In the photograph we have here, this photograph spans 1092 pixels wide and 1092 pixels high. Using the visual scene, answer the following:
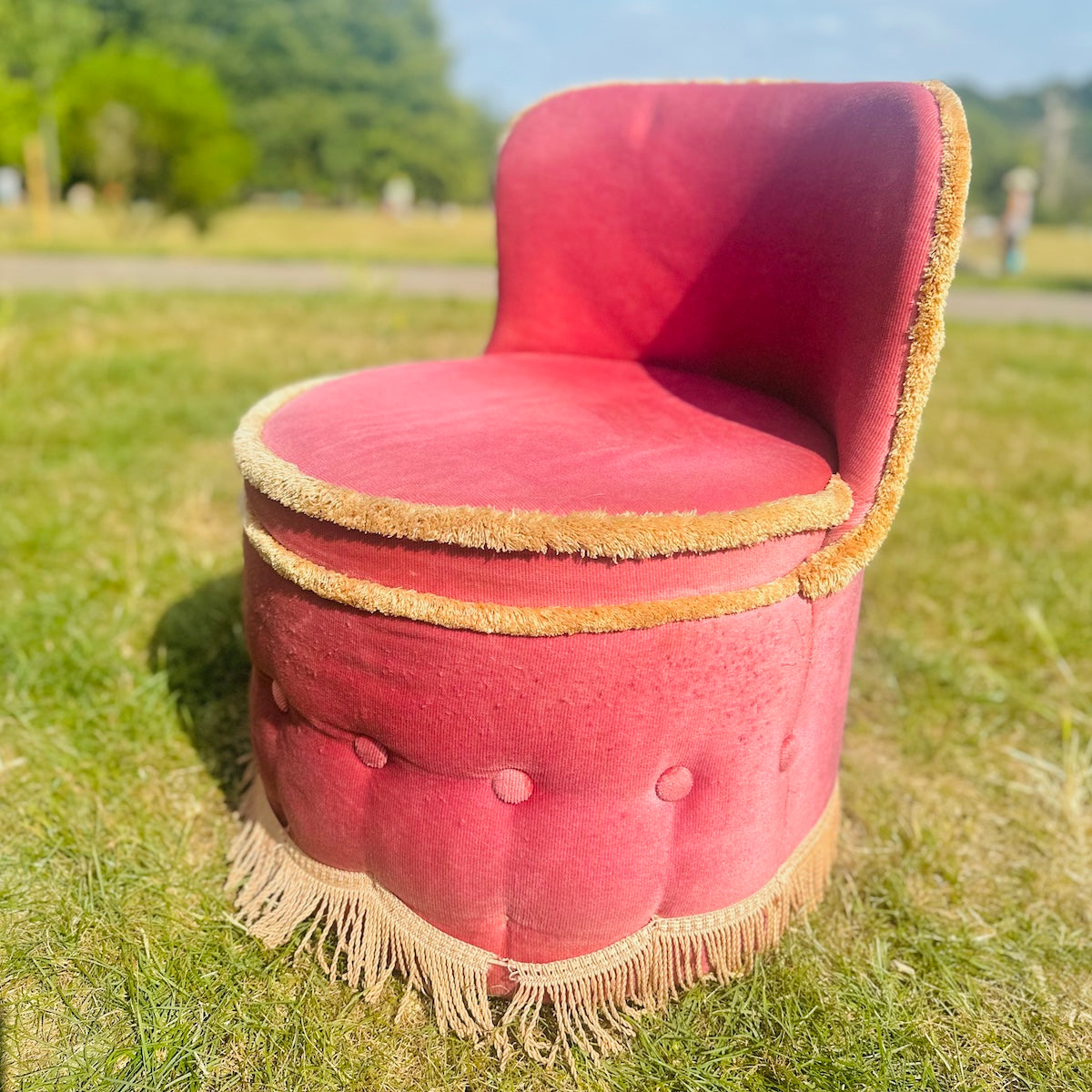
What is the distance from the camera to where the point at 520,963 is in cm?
112

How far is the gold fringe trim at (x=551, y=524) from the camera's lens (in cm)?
94

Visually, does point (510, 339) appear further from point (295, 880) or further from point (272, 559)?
point (295, 880)

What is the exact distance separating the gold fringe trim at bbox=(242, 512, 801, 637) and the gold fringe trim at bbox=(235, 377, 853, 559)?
6cm

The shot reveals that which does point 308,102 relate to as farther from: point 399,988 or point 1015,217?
point 399,988

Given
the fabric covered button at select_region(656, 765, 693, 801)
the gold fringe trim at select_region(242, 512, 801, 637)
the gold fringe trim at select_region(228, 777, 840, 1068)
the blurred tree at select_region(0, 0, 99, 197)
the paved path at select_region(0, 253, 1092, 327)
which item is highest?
the blurred tree at select_region(0, 0, 99, 197)

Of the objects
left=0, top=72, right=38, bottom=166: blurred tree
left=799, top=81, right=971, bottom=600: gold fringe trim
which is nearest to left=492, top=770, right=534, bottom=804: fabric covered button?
left=799, top=81, right=971, bottom=600: gold fringe trim

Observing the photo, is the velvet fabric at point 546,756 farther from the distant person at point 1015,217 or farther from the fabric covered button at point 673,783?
the distant person at point 1015,217

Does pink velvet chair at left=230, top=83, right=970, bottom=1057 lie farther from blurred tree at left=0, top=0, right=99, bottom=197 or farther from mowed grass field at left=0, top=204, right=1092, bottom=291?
blurred tree at left=0, top=0, right=99, bottom=197

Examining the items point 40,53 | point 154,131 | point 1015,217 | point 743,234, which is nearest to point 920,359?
point 743,234

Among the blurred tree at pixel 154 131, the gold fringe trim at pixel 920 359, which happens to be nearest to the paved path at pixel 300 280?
the gold fringe trim at pixel 920 359

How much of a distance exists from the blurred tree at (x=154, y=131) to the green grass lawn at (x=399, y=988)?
17.8 metres

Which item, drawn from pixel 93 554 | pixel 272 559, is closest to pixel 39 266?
pixel 93 554

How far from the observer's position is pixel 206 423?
3.41 meters

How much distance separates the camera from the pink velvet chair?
98 centimetres
